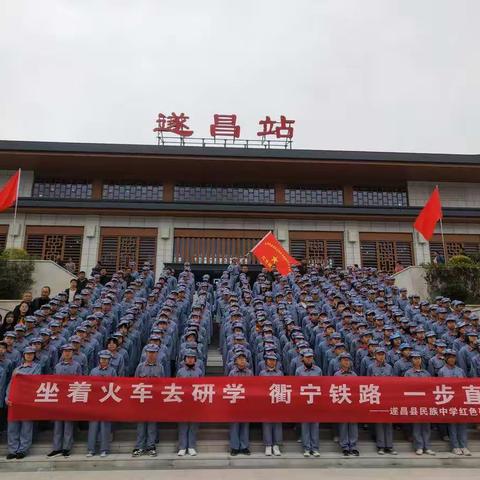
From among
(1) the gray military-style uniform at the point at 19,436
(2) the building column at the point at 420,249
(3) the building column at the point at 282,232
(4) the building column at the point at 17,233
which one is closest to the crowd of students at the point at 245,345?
(1) the gray military-style uniform at the point at 19,436

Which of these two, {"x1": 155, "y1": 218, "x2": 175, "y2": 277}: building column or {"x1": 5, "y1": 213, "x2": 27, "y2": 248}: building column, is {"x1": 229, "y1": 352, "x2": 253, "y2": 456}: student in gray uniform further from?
{"x1": 5, "y1": 213, "x2": 27, "y2": 248}: building column

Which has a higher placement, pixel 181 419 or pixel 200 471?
pixel 181 419

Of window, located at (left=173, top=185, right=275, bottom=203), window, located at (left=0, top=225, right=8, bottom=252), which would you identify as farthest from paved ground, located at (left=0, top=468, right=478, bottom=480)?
window, located at (left=173, top=185, right=275, bottom=203)

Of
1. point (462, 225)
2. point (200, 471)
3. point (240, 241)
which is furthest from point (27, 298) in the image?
point (462, 225)

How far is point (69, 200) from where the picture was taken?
17188mm

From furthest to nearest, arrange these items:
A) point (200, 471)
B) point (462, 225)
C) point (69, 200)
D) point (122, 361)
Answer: point (462, 225) → point (69, 200) → point (122, 361) → point (200, 471)

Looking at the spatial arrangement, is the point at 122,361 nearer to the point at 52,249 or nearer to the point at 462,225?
the point at 52,249

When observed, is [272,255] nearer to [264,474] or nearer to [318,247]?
[318,247]

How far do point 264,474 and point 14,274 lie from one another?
10028mm

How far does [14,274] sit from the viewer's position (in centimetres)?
1320

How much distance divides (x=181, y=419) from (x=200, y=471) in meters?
0.75

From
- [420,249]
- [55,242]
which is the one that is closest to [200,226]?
[55,242]

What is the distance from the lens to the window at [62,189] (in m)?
18.1

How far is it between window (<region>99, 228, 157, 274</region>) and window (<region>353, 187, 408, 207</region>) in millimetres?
8344
